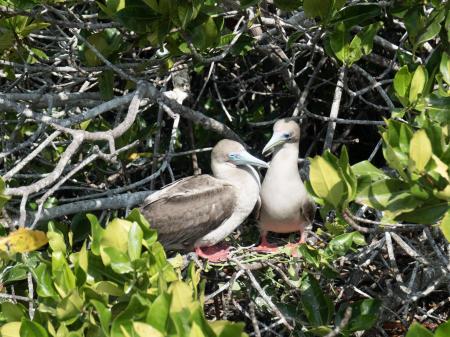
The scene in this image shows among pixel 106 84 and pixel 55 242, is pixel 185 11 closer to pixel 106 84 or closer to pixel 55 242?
pixel 106 84

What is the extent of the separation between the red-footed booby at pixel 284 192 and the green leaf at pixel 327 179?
1.92 meters

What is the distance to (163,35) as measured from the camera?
15.5ft

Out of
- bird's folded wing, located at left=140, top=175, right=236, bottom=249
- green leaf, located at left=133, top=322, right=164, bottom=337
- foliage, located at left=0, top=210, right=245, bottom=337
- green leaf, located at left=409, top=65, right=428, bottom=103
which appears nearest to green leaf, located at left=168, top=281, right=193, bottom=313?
foliage, located at left=0, top=210, right=245, bottom=337

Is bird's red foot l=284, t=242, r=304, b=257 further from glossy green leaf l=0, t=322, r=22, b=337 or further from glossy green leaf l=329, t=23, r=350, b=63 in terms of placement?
glossy green leaf l=0, t=322, r=22, b=337

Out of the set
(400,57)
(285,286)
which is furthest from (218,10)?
(285,286)

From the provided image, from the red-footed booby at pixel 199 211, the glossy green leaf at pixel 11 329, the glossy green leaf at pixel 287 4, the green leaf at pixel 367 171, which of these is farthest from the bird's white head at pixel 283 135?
the glossy green leaf at pixel 11 329

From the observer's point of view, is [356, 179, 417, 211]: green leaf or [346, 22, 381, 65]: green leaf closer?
[356, 179, 417, 211]: green leaf

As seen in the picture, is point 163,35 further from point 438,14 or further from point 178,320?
point 178,320

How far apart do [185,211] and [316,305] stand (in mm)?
1399

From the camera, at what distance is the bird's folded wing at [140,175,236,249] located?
5711mm

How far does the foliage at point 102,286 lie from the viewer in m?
3.62

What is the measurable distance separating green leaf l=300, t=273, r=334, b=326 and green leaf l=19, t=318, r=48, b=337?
1.50 metres

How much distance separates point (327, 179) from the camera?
3727mm

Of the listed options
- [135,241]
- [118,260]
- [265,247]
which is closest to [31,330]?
[118,260]
